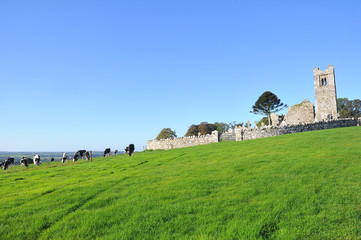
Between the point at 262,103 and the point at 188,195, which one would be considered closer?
the point at 188,195

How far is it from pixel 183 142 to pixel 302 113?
26.5 meters

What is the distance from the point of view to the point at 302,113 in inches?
2048

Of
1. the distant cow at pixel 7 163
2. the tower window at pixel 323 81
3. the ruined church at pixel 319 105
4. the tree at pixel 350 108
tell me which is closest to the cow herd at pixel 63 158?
the distant cow at pixel 7 163

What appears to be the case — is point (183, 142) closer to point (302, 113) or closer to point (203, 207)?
point (302, 113)

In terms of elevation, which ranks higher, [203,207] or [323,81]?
[323,81]

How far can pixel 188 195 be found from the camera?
875cm

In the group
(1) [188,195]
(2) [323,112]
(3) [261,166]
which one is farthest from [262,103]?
(1) [188,195]

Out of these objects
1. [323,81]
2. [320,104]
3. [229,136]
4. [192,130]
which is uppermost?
[323,81]

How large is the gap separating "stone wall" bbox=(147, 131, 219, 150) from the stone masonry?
21005 mm

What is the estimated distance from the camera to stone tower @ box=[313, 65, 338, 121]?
2112 inches

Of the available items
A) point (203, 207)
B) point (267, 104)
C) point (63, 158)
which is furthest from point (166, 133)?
point (203, 207)

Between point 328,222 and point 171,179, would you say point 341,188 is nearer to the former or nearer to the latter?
point 328,222

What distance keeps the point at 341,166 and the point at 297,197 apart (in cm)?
472

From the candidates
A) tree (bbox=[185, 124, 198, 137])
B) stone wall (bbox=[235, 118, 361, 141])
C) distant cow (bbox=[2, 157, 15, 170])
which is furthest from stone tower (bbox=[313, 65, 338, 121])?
distant cow (bbox=[2, 157, 15, 170])
